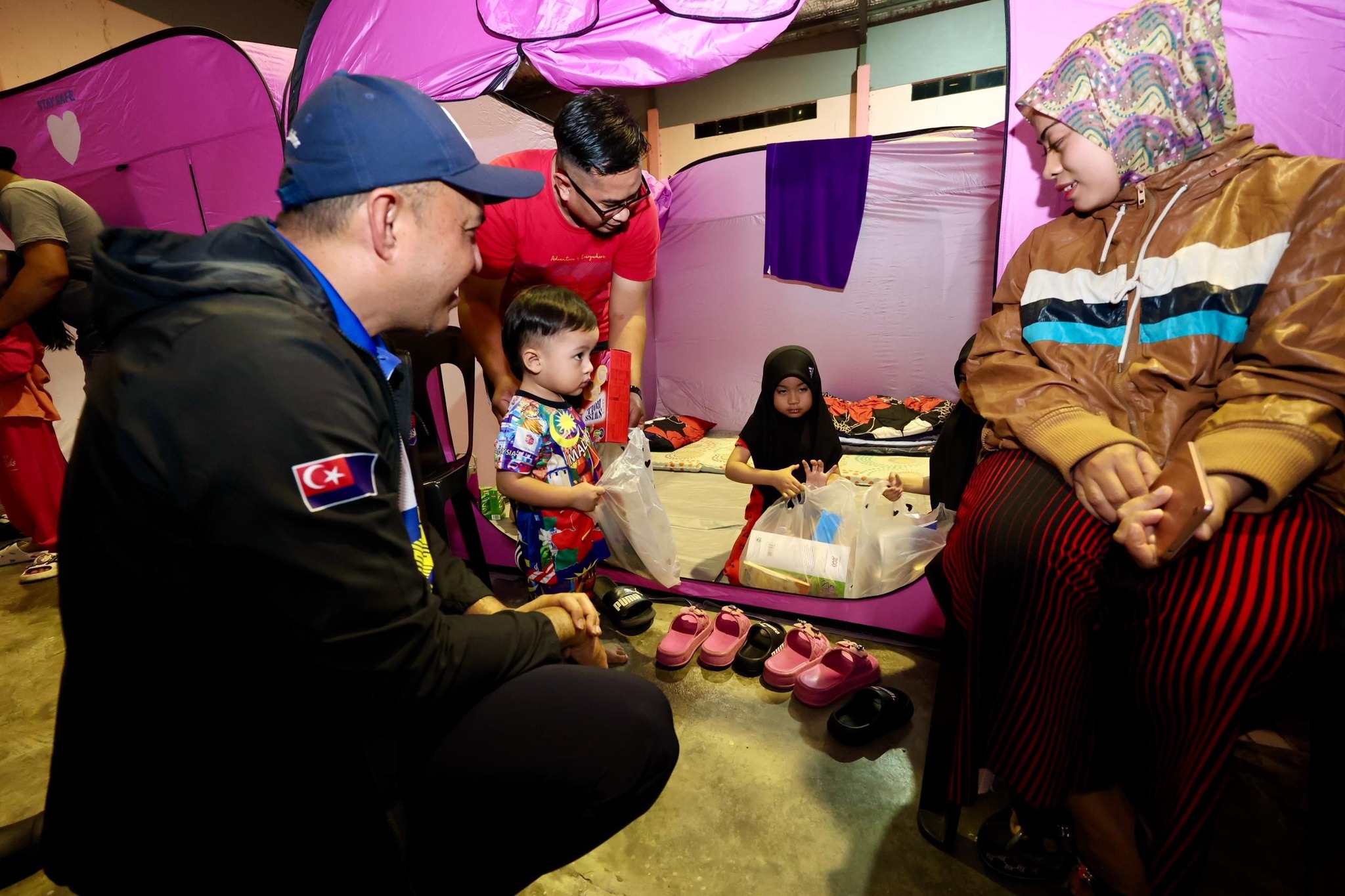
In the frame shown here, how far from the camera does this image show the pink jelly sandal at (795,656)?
154cm

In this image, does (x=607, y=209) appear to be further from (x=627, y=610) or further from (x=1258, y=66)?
(x=1258, y=66)

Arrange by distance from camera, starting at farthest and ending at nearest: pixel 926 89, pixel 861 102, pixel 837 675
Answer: pixel 861 102 → pixel 926 89 → pixel 837 675

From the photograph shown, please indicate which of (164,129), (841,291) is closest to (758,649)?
(841,291)

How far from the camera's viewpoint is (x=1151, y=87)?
3.33ft

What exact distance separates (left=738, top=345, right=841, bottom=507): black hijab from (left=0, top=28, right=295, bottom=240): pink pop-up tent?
88.4 inches

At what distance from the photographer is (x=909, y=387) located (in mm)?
3930

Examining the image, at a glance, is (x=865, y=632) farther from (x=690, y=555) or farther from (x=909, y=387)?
(x=909, y=387)

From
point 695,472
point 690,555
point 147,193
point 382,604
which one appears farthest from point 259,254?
point 147,193

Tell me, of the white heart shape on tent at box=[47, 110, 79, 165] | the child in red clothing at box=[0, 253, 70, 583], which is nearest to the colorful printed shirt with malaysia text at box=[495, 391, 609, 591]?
the child in red clothing at box=[0, 253, 70, 583]

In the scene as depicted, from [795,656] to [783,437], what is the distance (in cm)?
82

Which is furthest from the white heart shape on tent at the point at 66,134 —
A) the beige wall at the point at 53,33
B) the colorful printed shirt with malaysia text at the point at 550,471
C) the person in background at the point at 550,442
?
the colorful printed shirt with malaysia text at the point at 550,471

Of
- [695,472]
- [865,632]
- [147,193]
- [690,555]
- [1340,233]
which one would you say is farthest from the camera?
[695,472]

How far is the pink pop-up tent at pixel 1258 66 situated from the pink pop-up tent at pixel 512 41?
0.93 meters

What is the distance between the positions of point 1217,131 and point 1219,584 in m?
0.83
